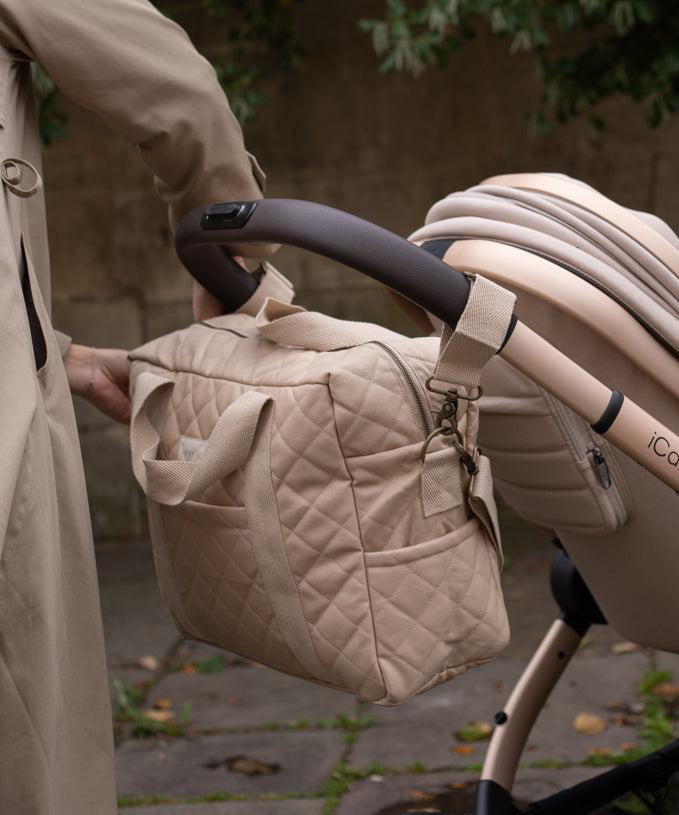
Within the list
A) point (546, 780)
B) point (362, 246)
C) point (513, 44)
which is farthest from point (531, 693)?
point (513, 44)

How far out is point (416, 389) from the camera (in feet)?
4.80

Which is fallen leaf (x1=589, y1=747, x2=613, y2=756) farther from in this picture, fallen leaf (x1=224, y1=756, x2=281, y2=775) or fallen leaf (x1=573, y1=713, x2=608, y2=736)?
fallen leaf (x1=224, y1=756, x2=281, y2=775)

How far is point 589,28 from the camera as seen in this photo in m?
4.42

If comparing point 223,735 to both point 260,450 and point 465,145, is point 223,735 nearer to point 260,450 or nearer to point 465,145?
point 260,450

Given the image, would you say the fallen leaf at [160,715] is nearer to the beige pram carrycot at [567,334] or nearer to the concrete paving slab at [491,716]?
the concrete paving slab at [491,716]

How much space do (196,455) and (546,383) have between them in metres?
0.46

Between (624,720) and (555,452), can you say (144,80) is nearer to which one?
(555,452)

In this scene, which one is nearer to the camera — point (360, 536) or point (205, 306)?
point (360, 536)

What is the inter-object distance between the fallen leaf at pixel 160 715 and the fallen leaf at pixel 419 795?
2.85ft

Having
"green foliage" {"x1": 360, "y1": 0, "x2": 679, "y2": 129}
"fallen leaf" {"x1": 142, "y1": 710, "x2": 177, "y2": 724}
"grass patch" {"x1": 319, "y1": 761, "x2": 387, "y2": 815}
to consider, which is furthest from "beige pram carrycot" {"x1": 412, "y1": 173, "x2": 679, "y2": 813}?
"green foliage" {"x1": 360, "y1": 0, "x2": 679, "y2": 129}

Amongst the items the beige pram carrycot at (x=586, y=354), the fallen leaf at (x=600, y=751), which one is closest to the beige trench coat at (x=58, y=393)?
the beige pram carrycot at (x=586, y=354)

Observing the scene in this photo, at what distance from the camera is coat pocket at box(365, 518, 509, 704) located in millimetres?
1461

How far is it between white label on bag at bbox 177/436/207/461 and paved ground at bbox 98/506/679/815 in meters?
1.27

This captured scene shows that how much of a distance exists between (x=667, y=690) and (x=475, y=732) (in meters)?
0.59
